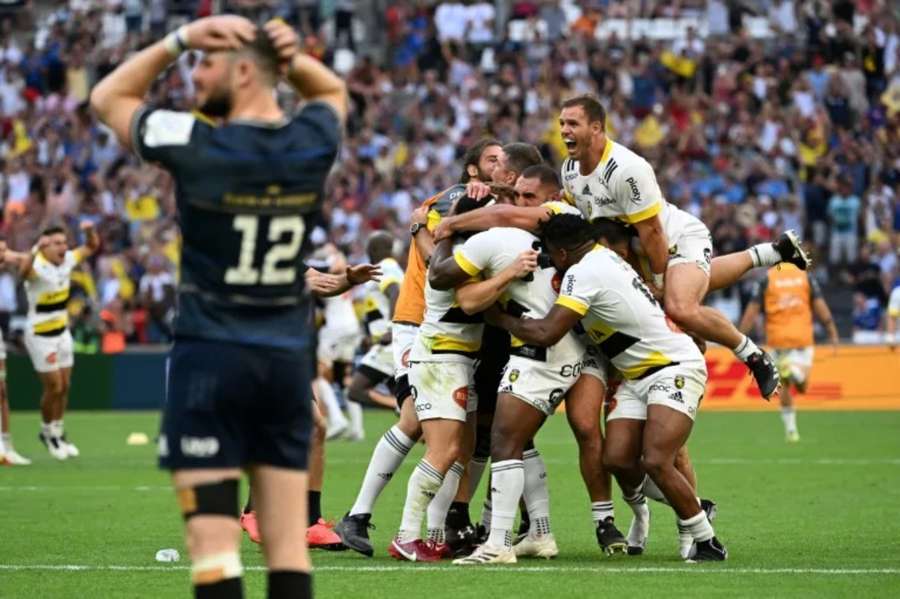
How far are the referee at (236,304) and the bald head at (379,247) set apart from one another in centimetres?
1124

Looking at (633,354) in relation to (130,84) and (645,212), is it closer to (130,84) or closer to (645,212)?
(645,212)

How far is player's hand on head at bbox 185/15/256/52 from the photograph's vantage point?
600cm

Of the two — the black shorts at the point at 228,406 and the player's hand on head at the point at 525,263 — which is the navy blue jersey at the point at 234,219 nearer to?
the black shorts at the point at 228,406

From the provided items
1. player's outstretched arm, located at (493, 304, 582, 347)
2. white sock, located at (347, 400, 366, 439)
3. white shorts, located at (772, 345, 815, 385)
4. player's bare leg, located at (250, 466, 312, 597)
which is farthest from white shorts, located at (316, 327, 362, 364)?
player's bare leg, located at (250, 466, 312, 597)

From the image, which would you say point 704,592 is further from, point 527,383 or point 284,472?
point 284,472

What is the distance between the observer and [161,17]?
39250mm

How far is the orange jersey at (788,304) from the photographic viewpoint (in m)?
23.2

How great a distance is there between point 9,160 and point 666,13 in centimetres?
1420

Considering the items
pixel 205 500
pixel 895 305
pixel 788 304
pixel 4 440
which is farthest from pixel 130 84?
pixel 895 305

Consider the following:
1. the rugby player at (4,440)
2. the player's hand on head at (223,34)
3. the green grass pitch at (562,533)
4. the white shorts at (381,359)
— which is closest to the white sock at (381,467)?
the green grass pitch at (562,533)

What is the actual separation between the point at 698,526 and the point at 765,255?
2.92 m

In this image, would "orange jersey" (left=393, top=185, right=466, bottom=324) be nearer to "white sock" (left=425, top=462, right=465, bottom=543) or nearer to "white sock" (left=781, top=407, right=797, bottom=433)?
"white sock" (left=425, top=462, right=465, bottom=543)

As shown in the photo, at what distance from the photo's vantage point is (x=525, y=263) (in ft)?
33.7

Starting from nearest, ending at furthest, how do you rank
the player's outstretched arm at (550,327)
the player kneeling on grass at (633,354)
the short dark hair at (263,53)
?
the short dark hair at (263,53), the player's outstretched arm at (550,327), the player kneeling on grass at (633,354)
